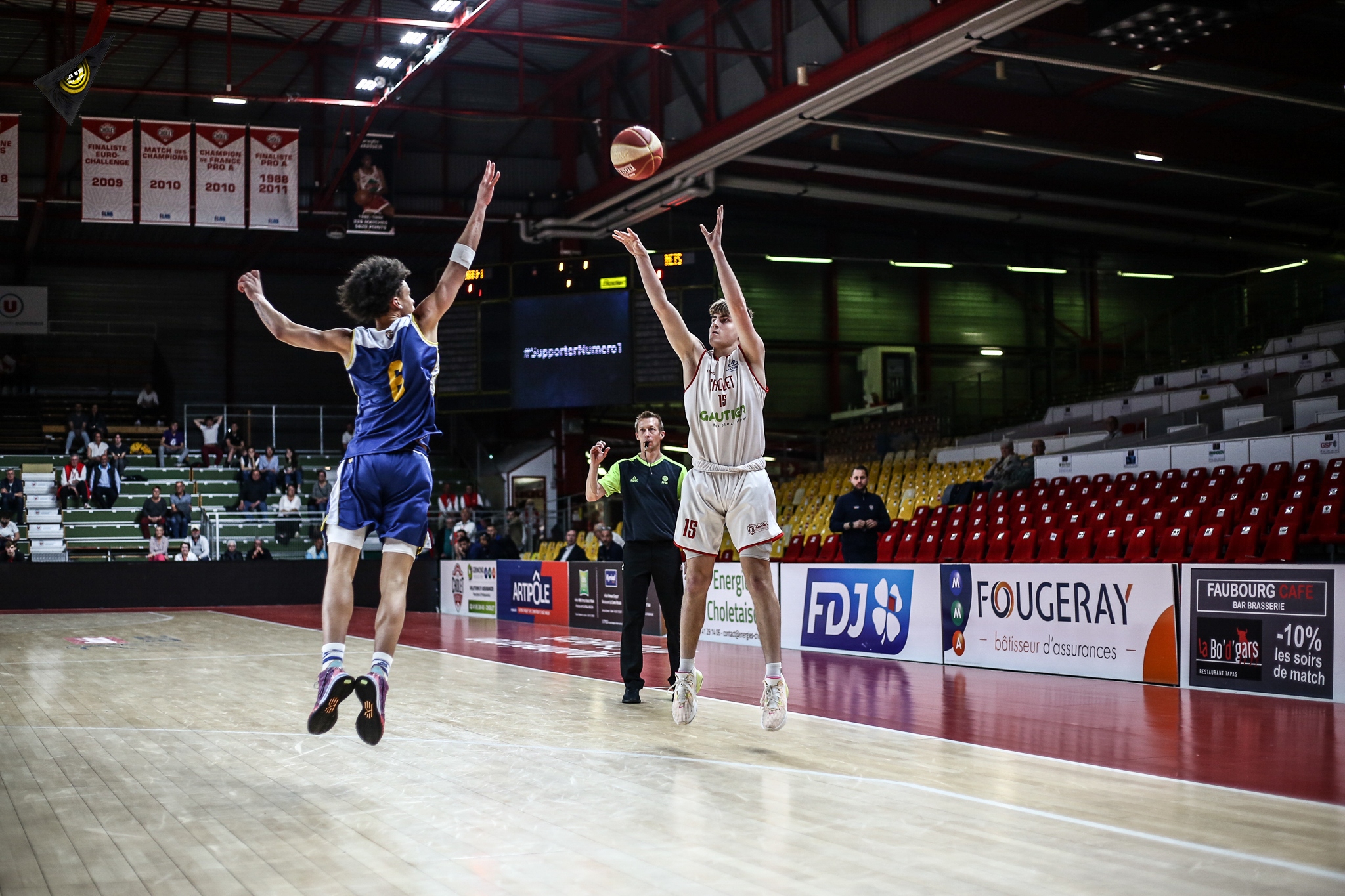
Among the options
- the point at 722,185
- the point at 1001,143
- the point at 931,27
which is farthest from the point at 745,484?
the point at 722,185

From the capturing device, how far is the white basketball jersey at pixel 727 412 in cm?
675

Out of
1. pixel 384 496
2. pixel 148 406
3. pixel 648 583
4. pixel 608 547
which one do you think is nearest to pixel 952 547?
pixel 608 547

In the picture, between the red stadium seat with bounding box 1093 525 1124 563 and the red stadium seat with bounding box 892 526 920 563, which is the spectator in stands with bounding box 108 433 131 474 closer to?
the red stadium seat with bounding box 892 526 920 563

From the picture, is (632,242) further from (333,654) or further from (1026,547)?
(1026,547)

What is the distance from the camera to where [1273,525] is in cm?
1191

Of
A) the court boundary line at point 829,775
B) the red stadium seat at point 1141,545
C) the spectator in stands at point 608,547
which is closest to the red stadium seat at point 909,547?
the red stadium seat at point 1141,545

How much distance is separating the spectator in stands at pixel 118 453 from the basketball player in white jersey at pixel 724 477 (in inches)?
913

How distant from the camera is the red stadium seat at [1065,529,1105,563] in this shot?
43.0ft

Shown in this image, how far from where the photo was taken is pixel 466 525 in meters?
24.7

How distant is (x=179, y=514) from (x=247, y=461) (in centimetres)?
316

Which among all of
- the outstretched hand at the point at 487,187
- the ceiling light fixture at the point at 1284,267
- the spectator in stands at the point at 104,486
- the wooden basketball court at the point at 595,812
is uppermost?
the ceiling light fixture at the point at 1284,267

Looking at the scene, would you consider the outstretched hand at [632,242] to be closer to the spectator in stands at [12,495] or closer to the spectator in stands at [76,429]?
the spectator in stands at [12,495]

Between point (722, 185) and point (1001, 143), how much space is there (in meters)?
5.72

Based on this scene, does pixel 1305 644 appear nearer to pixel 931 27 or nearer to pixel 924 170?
pixel 931 27
